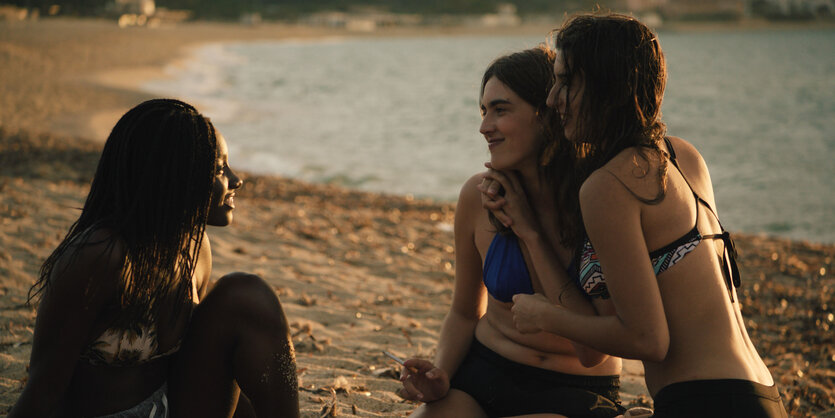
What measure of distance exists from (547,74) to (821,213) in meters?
13.5

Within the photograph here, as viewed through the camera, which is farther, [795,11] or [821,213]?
[795,11]

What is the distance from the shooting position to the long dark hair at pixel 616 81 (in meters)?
2.03

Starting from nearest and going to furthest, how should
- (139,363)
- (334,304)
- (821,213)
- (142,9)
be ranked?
(139,363), (334,304), (821,213), (142,9)

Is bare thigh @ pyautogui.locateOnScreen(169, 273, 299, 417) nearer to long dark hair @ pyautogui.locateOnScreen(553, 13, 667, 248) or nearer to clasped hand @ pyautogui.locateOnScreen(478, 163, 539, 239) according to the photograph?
clasped hand @ pyautogui.locateOnScreen(478, 163, 539, 239)

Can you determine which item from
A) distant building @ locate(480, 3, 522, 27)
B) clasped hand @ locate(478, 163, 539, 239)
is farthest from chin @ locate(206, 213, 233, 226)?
distant building @ locate(480, 3, 522, 27)

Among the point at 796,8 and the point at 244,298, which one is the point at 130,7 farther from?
the point at 796,8

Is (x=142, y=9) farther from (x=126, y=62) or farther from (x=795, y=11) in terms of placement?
(x=795, y=11)

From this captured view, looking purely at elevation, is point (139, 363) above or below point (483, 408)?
above

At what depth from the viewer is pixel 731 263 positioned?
2.12 meters

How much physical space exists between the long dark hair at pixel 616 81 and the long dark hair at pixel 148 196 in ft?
3.97

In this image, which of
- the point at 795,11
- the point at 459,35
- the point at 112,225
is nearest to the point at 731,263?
the point at 112,225

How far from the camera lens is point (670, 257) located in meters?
1.99

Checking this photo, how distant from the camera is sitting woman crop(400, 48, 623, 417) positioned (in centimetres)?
254

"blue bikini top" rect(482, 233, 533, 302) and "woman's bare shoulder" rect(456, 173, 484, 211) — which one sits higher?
"woman's bare shoulder" rect(456, 173, 484, 211)
